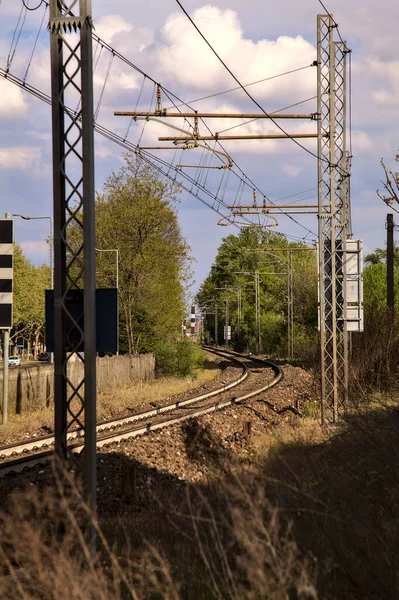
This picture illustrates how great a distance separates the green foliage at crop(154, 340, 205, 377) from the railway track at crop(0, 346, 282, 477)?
767 cm

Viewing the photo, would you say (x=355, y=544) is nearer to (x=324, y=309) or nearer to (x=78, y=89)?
(x=78, y=89)

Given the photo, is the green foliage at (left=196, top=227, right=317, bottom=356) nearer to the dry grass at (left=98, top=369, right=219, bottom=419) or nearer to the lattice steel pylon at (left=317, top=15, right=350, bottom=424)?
the dry grass at (left=98, top=369, right=219, bottom=419)

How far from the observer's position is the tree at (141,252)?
1535 inches

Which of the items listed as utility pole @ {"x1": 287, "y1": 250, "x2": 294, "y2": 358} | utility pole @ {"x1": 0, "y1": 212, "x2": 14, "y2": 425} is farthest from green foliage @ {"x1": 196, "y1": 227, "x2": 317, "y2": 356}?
utility pole @ {"x1": 0, "y1": 212, "x2": 14, "y2": 425}

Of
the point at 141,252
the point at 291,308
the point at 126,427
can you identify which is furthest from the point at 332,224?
the point at 291,308

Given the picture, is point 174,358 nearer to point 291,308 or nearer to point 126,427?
point 291,308

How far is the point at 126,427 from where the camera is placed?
19562 mm

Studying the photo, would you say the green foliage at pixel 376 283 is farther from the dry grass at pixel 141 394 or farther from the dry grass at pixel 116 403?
the dry grass at pixel 141 394

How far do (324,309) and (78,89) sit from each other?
1207 centimetres

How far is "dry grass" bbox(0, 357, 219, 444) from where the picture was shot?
745 inches

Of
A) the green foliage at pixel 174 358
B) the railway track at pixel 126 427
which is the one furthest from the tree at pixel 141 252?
the railway track at pixel 126 427

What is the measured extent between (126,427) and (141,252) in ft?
67.6

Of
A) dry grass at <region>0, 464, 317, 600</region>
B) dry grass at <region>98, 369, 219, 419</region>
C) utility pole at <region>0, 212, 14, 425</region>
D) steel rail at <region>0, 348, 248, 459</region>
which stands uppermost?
utility pole at <region>0, 212, 14, 425</region>

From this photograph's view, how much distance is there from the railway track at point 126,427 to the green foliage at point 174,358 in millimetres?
7668
